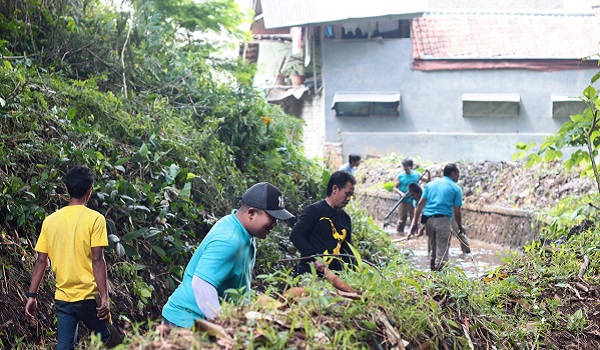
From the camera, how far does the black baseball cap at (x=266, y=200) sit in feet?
14.8

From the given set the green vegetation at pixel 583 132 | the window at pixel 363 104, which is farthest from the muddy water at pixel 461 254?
the window at pixel 363 104

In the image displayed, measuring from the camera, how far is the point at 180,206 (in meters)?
8.84

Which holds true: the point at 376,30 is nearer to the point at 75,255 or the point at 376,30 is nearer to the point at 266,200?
the point at 75,255

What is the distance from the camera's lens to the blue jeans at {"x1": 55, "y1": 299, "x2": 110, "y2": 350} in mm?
5465

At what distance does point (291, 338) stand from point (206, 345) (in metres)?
0.40

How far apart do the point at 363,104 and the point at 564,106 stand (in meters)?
7.12

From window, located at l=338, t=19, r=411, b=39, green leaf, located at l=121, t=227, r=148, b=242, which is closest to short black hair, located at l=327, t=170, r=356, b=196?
green leaf, located at l=121, t=227, r=148, b=242

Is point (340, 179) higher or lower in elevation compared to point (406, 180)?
higher

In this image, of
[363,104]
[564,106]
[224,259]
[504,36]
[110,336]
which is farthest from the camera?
[363,104]

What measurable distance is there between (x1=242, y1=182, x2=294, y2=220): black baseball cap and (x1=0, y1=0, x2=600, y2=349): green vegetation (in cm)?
37

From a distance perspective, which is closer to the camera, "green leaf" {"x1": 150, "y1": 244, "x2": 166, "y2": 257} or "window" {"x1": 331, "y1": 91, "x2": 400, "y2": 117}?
"green leaf" {"x1": 150, "y1": 244, "x2": 166, "y2": 257}

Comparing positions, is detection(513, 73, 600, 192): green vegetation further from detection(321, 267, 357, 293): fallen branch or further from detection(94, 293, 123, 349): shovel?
detection(94, 293, 123, 349): shovel

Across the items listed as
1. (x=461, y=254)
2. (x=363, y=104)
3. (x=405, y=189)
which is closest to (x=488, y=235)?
(x=405, y=189)

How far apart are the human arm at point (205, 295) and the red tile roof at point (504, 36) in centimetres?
2573
